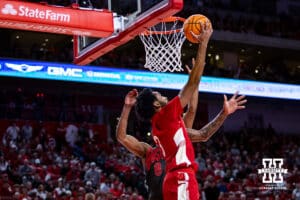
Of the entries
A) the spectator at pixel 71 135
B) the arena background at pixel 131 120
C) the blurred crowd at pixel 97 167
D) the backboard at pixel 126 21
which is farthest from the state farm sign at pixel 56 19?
the spectator at pixel 71 135

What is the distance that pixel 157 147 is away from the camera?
401 cm

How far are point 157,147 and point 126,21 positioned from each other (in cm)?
346

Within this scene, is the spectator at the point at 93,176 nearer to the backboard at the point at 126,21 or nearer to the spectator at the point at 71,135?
the spectator at the point at 71,135

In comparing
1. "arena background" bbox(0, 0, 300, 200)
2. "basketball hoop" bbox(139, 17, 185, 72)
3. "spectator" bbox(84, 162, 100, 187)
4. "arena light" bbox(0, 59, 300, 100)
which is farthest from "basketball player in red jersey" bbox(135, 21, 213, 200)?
"arena light" bbox(0, 59, 300, 100)

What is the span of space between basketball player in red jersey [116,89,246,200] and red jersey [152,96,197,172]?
0.83 ft

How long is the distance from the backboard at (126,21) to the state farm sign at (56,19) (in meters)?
0.13

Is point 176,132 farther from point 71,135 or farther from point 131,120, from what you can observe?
point 131,120

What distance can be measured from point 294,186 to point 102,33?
10.4m

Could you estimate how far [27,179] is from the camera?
13203 millimetres

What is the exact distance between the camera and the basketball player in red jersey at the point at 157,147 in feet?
12.8

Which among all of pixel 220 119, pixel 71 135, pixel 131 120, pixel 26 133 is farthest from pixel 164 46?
pixel 131 120

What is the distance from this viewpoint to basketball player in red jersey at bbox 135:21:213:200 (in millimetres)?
3564

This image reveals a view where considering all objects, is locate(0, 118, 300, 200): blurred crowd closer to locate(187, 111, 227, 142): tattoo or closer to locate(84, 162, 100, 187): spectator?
locate(84, 162, 100, 187): spectator

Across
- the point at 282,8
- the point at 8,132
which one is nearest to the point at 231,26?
the point at 282,8
